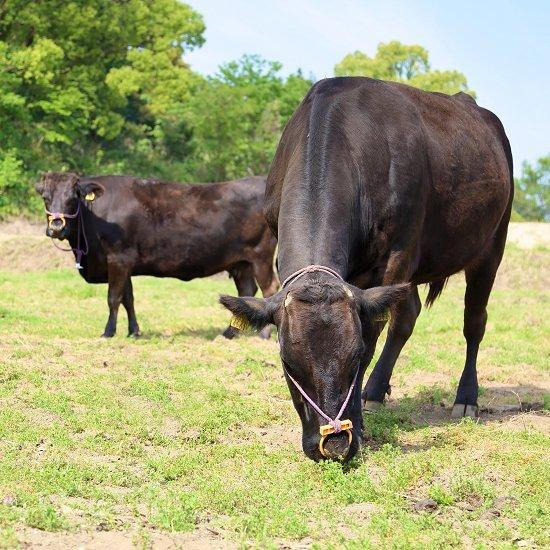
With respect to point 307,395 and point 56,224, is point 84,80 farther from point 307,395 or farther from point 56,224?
point 307,395

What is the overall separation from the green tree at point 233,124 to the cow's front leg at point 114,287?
2904cm

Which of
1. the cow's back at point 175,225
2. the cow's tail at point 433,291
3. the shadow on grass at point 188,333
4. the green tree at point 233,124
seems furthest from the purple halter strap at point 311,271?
the green tree at point 233,124

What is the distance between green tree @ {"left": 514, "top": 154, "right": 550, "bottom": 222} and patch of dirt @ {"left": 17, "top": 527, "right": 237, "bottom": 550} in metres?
64.4

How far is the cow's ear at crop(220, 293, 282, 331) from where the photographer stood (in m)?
5.11

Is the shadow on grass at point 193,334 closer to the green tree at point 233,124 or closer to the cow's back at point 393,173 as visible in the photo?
the cow's back at point 393,173

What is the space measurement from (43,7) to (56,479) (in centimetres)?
3096

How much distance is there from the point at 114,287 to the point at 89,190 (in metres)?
1.41

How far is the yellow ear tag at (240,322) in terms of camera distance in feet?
16.9

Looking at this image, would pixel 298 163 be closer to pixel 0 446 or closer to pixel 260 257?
pixel 0 446

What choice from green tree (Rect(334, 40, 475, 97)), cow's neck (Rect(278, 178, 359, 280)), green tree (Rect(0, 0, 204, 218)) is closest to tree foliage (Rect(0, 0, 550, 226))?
green tree (Rect(0, 0, 204, 218))

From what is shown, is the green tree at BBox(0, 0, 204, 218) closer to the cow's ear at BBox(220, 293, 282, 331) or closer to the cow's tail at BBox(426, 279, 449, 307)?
the cow's tail at BBox(426, 279, 449, 307)

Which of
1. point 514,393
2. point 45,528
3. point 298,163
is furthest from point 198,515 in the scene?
point 514,393

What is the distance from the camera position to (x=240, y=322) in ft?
17.0

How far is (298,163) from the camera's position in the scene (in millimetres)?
6031
